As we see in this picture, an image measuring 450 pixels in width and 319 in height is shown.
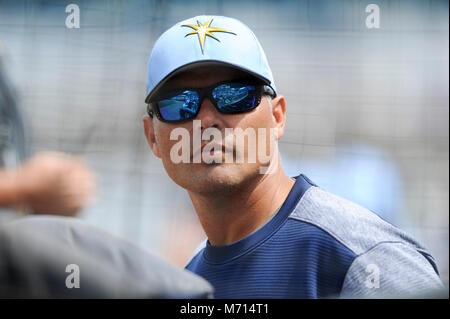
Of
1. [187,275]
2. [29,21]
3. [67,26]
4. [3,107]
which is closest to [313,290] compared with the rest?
[187,275]

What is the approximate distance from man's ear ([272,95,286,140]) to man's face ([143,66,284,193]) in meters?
0.09

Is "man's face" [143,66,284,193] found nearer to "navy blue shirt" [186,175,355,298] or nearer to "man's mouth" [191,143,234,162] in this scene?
"man's mouth" [191,143,234,162]

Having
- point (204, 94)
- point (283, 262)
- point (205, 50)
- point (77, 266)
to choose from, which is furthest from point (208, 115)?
point (77, 266)

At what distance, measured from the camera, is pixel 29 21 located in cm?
150

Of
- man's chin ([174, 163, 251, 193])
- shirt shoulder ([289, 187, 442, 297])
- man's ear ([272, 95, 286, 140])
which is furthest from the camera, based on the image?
man's ear ([272, 95, 286, 140])

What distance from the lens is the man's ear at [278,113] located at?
4.49 feet

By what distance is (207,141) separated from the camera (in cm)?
114

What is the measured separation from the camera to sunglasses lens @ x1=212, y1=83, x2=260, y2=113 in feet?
3.86

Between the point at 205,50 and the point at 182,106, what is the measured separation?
6.0 inches

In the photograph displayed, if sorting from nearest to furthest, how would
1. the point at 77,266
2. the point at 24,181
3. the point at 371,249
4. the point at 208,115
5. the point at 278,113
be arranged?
the point at 77,266 < the point at 24,181 < the point at 371,249 < the point at 208,115 < the point at 278,113

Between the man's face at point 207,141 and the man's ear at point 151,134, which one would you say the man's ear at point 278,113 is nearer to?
the man's face at point 207,141

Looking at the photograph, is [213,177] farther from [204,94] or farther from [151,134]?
[151,134]

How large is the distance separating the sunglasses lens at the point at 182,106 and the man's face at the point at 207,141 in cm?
2

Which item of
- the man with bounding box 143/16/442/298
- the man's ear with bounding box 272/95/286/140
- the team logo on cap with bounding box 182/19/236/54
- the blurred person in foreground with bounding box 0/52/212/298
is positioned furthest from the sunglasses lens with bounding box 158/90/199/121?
the blurred person in foreground with bounding box 0/52/212/298
